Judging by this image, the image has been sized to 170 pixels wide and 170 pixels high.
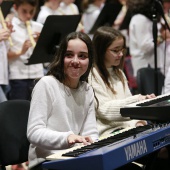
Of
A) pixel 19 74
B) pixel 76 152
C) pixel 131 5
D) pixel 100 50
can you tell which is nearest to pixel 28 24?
pixel 19 74

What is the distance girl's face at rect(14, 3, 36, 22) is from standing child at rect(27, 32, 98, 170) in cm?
229

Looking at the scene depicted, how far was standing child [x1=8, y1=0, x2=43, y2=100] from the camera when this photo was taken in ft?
16.9

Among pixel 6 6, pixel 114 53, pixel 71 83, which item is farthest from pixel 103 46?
pixel 6 6

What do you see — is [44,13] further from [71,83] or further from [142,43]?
[71,83]

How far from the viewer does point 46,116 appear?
111 inches

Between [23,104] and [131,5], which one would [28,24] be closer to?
[131,5]

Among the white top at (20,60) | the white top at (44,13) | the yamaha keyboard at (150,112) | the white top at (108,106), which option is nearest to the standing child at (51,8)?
the white top at (44,13)

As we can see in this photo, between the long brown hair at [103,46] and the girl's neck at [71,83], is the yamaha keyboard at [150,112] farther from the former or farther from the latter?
the long brown hair at [103,46]

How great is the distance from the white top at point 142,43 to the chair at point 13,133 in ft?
9.90

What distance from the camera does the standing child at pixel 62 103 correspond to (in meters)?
2.74

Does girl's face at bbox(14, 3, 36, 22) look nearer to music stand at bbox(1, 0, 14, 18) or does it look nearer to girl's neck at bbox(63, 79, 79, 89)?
music stand at bbox(1, 0, 14, 18)

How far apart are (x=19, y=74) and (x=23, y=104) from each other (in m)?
2.07

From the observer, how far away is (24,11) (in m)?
5.18

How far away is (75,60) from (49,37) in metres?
1.79
